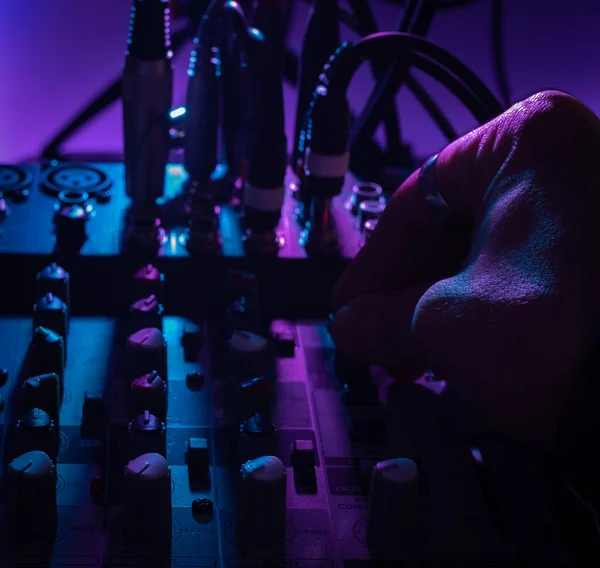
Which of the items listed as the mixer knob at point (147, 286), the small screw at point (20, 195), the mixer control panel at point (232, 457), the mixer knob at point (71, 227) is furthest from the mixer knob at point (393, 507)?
the small screw at point (20, 195)

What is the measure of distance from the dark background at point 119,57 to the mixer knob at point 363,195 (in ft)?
1.70

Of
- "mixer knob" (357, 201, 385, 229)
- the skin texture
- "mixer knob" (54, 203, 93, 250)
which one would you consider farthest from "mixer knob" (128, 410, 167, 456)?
"mixer knob" (357, 201, 385, 229)

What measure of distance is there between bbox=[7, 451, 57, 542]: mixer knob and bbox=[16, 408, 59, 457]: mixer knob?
0.12 feet

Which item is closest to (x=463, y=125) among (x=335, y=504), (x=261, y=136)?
(x=261, y=136)

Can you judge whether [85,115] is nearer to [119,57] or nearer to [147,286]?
[119,57]

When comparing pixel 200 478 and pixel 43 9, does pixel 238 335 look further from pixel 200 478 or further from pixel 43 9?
pixel 43 9

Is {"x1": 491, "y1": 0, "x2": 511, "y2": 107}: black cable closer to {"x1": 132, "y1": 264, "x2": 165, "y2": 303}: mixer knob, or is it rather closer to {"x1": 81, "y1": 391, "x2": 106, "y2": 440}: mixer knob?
{"x1": 132, "y1": 264, "x2": 165, "y2": 303}: mixer knob

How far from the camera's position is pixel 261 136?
94 cm

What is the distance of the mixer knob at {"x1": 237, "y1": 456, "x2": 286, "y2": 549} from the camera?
68cm

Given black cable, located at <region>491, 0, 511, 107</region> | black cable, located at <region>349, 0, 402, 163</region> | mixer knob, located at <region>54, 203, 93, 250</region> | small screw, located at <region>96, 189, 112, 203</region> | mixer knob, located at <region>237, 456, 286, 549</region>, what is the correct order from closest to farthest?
mixer knob, located at <region>237, 456, 286, 549</region> → mixer knob, located at <region>54, 203, 93, 250</region> → small screw, located at <region>96, 189, 112, 203</region> → black cable, located at <region>349, 0, 402, 163</region> → black cable, located at <region>491, 0, 511, 107</region>

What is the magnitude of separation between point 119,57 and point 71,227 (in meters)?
0.80

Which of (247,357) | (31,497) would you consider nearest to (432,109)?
(247,357)

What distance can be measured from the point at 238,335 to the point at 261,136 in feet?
0.71

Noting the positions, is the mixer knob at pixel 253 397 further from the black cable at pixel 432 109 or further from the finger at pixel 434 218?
the black cable at pixel 432 109
